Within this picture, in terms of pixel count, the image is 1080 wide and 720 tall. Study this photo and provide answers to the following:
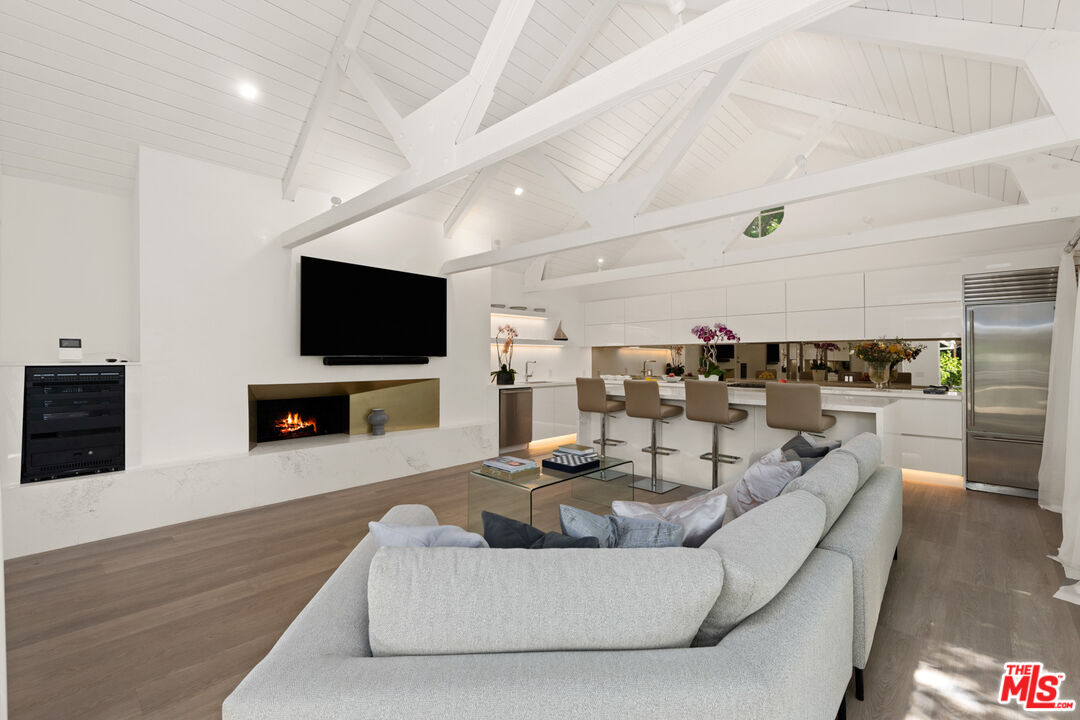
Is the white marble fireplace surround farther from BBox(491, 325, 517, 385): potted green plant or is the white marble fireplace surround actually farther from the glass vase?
the glass vase

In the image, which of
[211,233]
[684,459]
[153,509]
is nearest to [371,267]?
[211,233]

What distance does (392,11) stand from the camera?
3.43 m

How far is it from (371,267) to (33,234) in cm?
239

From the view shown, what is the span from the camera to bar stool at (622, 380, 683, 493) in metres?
4.42

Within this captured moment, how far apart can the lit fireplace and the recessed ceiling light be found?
8.48ft

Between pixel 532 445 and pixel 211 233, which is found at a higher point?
pixel 211 233

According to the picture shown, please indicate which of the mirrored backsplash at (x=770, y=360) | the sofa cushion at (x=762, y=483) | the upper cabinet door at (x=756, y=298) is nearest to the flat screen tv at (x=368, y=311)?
the mirrored backsplash at (x=770, y=360)

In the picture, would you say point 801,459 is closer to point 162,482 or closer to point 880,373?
point 880,373

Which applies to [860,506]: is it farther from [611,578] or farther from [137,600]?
[137,600]

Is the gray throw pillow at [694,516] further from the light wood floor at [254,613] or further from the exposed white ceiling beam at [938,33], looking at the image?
the exposed white ceiling beam at [938,33]

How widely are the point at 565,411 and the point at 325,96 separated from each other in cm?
507

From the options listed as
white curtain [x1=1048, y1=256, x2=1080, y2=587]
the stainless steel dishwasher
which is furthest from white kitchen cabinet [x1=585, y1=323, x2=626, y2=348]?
white curtain [x1=1048, y1=256, x2=1080, y2=587]

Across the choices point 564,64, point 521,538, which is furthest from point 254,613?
point 564,64

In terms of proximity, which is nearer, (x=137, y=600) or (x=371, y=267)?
(x=137, y=600)
